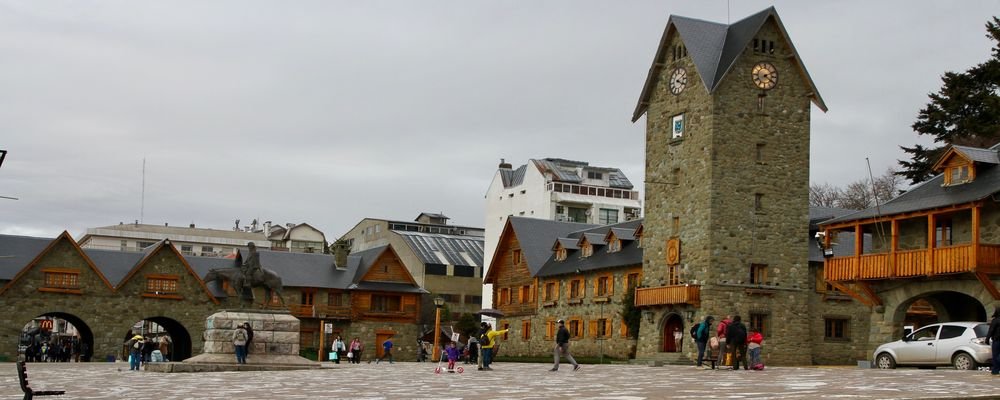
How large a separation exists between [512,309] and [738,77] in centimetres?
2640

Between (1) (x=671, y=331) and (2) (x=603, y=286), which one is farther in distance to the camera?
(2) (x=603, y=286)

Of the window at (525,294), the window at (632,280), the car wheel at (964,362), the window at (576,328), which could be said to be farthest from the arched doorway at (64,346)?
the car wheel at (964,362)

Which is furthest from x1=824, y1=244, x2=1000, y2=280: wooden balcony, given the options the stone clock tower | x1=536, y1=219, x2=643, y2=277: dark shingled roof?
x1=536, y1=219, x2=643, y2=277: dark shingled roof

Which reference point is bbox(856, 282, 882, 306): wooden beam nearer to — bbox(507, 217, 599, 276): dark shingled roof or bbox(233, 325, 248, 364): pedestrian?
bbox(233, 325, 248, 364): pedestrian

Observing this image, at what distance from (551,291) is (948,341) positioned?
37.5 meters

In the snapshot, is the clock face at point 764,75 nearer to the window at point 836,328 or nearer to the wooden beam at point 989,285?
the window at point 836,328

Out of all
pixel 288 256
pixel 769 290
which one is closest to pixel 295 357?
pixel 769 290

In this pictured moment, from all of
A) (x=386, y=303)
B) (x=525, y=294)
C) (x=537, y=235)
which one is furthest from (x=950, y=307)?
(x=386, y=303)

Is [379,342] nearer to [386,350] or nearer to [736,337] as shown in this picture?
[386,350]

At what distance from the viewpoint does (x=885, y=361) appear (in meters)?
36.4

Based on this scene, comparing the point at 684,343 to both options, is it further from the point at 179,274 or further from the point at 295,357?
the point at 179,274

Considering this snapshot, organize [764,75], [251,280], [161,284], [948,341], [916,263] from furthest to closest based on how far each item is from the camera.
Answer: [161,284] < [764,75] < [251,280] < [916,263] < [948,341]

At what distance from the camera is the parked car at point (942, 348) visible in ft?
107

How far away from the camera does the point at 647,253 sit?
57250mm
